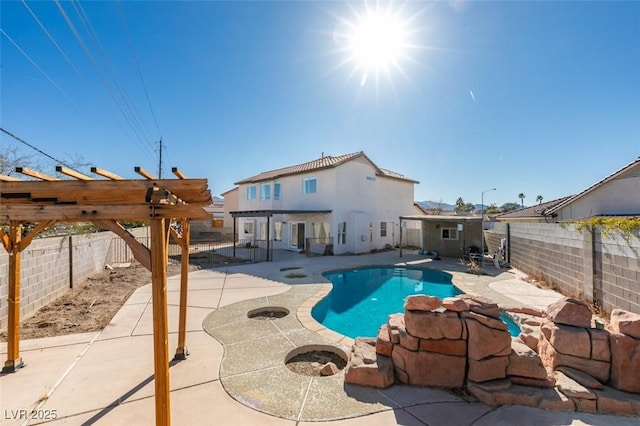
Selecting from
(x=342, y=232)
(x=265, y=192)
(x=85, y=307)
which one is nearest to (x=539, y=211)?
(x=342, y=232)

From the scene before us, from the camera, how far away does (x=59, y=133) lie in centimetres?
1166

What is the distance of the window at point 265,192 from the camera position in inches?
910

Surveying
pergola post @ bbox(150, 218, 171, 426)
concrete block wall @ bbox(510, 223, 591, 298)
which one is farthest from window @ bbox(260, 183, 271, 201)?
pergola post @ bbox(150, 218, 171, 426)

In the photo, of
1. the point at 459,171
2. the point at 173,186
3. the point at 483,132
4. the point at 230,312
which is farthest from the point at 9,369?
the point at 459,171

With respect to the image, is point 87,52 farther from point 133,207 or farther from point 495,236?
point 495,236

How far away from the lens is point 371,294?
10.6 m

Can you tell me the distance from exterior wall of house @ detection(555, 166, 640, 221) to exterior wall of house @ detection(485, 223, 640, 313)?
4.44 m

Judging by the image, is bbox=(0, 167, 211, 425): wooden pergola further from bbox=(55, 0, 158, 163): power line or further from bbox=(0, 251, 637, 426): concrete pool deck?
bbox=(55, 0, 158, 163): power line

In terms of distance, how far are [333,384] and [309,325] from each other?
227cm

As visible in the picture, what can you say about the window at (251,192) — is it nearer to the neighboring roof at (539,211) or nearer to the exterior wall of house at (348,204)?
the exterior wall of house at (348,204)

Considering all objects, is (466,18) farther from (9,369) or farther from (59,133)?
(59,133)

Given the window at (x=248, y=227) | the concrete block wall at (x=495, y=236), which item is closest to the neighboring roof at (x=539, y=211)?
the concrete block wall at (x=495, y=236)

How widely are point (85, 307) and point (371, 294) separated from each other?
9.16 meters

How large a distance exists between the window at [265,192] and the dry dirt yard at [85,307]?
12771 mm
